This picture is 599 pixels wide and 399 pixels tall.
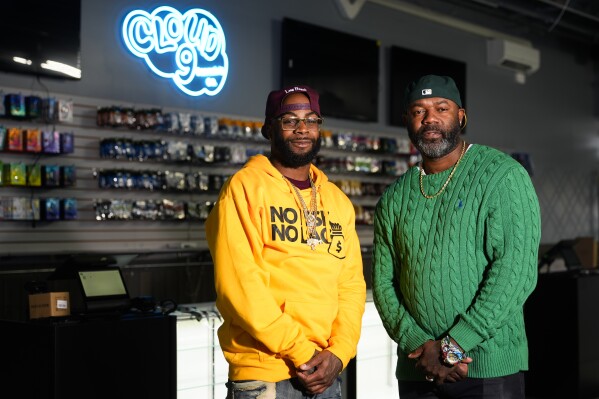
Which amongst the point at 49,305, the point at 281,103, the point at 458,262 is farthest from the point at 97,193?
the point at 458,262

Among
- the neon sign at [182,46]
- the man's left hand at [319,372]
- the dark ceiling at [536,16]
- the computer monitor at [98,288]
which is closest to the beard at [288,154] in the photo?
the man's left hand at [319,372]

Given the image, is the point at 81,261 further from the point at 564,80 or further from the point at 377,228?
the point at 564,80

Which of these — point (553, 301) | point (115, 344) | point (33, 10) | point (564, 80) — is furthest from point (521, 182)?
point (564, 80)

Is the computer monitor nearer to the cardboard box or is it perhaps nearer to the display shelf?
the cardboard box

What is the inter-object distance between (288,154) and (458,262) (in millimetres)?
630

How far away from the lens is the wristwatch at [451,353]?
2420mm

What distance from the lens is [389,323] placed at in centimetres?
268

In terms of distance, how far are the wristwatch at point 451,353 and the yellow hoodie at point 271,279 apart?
338mm

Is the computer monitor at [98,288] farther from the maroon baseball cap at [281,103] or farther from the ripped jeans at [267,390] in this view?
the maroon baseball cap at [281,103]

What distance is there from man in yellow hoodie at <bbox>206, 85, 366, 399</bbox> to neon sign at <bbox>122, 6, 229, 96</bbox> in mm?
4730

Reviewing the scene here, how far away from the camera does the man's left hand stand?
8.05 ft

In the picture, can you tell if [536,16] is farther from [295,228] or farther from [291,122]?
[295,228]

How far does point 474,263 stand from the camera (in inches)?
98.3

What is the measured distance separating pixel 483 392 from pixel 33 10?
5.03 metres
